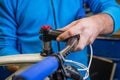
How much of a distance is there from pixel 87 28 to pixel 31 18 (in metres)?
0.28

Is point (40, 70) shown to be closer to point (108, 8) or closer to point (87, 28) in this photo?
point (87, 28)

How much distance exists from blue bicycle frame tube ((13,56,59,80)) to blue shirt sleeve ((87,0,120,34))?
0.45m

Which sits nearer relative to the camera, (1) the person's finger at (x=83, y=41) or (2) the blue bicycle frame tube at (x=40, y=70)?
(2) the blue bicycle frame tube at (x=40, y=70)

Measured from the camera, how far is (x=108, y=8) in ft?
2.87

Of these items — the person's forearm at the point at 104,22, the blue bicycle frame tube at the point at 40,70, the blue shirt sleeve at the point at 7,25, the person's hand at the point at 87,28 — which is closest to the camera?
the blue bicycle frame tube at the point at 40,70

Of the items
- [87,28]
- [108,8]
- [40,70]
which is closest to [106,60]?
[108,8]

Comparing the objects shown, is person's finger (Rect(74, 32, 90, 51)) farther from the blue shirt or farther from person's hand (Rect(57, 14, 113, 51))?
the blue shirt

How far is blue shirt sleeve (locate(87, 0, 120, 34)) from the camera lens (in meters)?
0.85

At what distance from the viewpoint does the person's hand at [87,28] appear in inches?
24.3

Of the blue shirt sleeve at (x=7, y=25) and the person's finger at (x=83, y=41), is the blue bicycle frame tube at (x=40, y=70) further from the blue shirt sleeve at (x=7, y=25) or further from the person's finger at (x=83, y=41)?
the blue shirt sleeve at (x=7, y=25)

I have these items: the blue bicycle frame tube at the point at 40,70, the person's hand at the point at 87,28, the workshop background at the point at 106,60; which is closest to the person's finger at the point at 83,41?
the person's hand at the point at 87,28

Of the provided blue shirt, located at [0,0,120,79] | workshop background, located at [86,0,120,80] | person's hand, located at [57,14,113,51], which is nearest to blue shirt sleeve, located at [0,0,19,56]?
blue shirt, located at [0,0,120,79]

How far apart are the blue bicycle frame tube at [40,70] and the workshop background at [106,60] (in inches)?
60.9

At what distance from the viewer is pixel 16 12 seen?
0.90m
